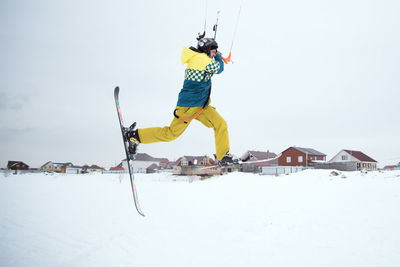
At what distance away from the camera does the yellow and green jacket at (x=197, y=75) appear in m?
3.33

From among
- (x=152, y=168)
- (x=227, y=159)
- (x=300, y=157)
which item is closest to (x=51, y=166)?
(x=152, y=168)

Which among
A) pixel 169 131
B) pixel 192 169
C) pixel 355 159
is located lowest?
pixel 192 169

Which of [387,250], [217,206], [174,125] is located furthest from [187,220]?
[174,125]

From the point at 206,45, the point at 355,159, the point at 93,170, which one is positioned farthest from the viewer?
the point at 93,170

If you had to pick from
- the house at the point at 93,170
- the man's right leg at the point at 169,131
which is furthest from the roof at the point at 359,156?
the house at the point at 93,170

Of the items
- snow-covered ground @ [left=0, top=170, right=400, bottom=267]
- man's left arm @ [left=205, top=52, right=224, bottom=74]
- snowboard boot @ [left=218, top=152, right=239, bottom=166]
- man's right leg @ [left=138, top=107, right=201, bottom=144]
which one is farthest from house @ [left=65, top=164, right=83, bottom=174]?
man's left arm @ [left=205, top=52, right=224, bottom=74]

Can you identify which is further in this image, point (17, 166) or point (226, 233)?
point (17, 166)

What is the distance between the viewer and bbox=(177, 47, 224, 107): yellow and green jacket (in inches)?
131

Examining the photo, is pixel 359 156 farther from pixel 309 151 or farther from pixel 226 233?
pixel 226 233

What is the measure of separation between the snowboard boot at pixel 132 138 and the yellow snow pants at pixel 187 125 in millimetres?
102

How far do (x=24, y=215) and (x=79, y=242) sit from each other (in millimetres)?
9057

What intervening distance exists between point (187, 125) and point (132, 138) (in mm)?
1143

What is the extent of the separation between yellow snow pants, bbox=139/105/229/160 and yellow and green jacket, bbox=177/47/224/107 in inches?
6.6

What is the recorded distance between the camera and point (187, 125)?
415 centimetres
